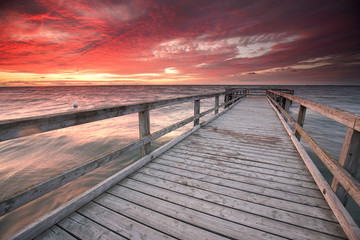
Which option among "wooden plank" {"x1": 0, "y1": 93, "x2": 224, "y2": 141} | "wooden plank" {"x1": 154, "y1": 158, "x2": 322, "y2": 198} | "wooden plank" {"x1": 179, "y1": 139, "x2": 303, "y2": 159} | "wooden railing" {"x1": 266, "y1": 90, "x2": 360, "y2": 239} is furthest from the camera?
"wooden plank" {"x1": 179, "y1": 139, "x2": 303, "y2": 159}

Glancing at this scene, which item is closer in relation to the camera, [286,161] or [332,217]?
[332,217]

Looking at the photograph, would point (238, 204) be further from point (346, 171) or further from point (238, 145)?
point (238, 145)

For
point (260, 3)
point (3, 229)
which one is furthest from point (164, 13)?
point (3, 229)

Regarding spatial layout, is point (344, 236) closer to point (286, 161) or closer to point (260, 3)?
point (286, 161)

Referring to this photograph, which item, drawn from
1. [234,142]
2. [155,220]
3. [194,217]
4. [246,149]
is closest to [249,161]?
[246,149]

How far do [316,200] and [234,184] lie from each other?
3.46 ft

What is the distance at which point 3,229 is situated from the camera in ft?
11.9

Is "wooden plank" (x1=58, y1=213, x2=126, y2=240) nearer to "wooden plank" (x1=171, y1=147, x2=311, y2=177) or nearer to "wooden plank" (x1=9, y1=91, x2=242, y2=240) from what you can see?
"wooden plank" (x1=9, y1=91, x2=242, y2=240)

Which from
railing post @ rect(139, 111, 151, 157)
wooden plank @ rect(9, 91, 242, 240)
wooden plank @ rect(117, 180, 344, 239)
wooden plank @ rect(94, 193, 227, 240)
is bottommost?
wooden plank @ rect(94, 193, 227, 240)

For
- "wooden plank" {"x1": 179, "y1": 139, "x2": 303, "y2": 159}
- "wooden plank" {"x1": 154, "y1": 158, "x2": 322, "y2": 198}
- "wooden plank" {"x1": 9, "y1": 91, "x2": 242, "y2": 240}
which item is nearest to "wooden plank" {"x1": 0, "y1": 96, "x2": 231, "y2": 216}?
"wooden plank" {"x1": 9, "y1": 91, "x2": 242, "y2": 240}

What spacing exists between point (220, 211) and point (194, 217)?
347 millimetres

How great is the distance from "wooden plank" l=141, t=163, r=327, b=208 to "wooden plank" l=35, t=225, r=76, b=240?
151 centimetres

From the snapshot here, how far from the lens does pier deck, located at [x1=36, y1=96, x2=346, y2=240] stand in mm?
1634

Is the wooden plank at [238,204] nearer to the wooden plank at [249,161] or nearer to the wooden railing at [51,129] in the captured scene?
the wooden railing at [51,129]
